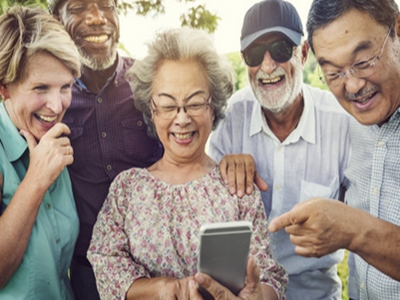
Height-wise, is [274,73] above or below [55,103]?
above

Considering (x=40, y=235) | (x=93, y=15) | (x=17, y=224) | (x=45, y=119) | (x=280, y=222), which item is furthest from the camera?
(x=93, y=15)

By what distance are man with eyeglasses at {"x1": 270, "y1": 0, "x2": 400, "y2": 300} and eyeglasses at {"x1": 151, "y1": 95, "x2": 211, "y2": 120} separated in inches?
21.6

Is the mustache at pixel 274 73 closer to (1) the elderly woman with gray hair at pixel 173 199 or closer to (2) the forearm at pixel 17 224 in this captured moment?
(1) the elderly woman with gray hair at pixel 173 199

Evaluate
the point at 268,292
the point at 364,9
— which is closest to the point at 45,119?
the point at 268,292

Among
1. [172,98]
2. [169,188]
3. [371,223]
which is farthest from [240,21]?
[371,223]

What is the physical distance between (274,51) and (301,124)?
0.40 meters

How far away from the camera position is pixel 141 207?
183cm

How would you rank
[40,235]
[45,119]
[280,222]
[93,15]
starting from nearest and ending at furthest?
[280,222] < [40,235] < [45,119] < [93,15]

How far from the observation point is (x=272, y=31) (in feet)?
7.22

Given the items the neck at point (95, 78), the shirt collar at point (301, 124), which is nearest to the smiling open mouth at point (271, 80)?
the shirt collar at point (301, 124)

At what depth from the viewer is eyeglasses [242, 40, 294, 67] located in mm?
2217

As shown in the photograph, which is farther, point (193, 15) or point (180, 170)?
point (193, 15)

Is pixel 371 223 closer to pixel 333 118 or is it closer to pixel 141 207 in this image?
pixel 333 118

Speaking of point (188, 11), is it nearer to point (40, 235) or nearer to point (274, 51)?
point (274, 51)
